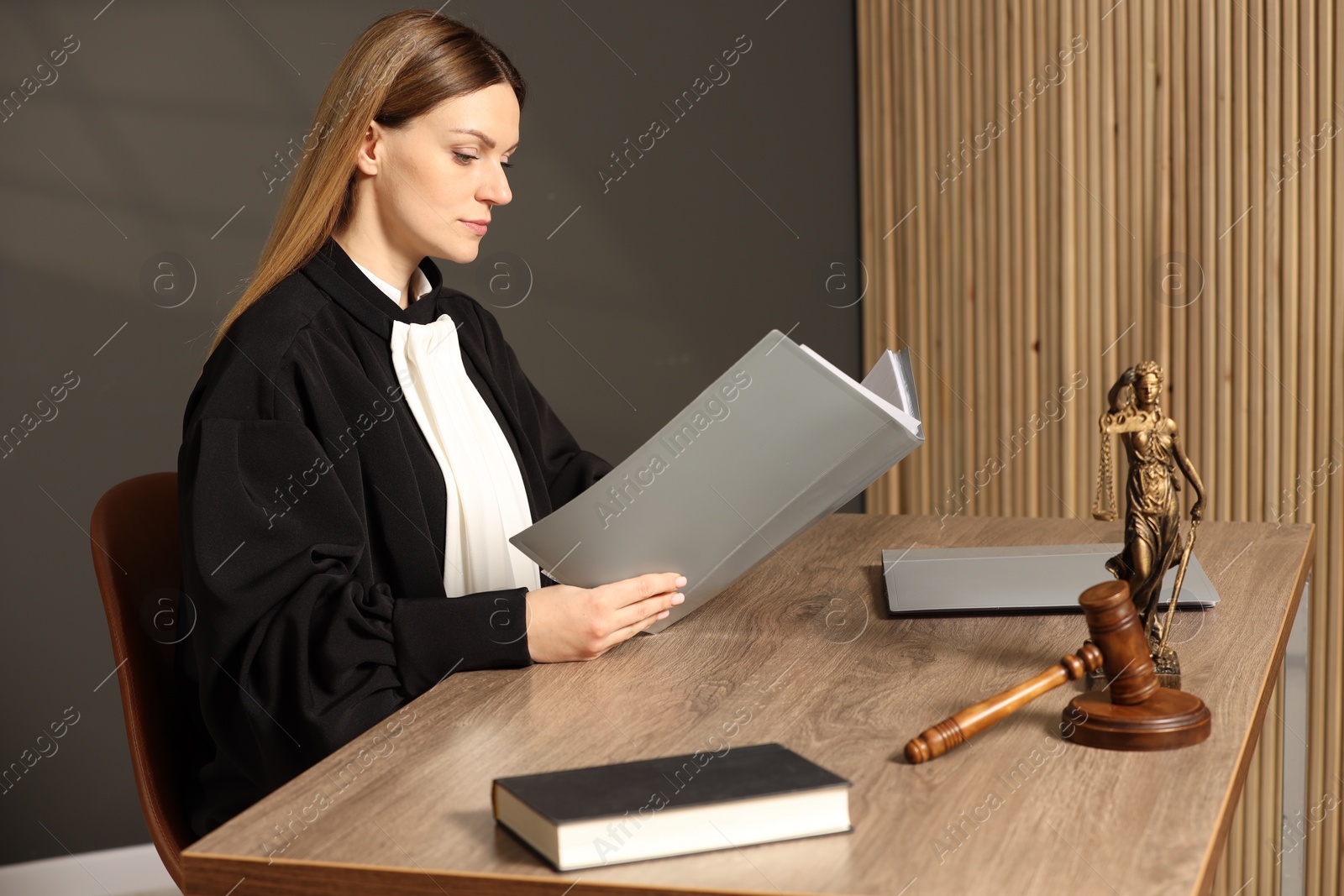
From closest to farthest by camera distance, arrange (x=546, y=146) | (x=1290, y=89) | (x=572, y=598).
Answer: (x=572, y=598) < (x=1290, y=89) < (x=546, y=146)

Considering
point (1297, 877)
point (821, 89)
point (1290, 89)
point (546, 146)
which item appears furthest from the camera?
point (821, 89)

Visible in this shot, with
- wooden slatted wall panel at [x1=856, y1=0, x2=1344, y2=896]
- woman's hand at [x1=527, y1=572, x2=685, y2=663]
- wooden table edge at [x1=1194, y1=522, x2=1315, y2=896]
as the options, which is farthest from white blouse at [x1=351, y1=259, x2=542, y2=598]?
wooden slatted wall panel at [x1=856, y1=0, x2=1344, y2=896]

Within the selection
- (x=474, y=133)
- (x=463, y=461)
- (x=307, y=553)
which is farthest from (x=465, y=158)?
(x=307, y=553)

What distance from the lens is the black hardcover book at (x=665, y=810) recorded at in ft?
2.87

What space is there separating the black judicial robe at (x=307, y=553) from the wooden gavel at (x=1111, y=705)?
1.76ft

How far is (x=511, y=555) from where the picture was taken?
5.98 ft

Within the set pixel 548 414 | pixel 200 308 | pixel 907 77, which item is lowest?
pixel 548 414

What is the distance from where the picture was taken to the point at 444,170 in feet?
5.87

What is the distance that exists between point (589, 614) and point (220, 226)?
6.56 feet

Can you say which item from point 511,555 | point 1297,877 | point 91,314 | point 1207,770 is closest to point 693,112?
point 91,314

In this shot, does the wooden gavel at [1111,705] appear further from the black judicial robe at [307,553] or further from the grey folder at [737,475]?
the black judicial robe at [307,553]

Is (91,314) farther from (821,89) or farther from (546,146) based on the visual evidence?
(821,89)

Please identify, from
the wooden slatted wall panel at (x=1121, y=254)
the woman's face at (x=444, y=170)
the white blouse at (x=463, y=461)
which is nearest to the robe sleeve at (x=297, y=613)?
the white blouse at (x=463, y=461)

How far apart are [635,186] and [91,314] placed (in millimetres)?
1393
